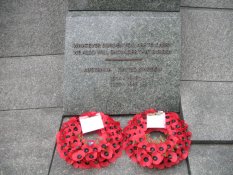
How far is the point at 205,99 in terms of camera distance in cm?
332

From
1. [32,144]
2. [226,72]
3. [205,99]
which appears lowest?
[32,144]

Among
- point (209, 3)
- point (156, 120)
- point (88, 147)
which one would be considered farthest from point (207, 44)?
point (88, 147)

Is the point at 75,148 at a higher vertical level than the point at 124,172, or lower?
higher

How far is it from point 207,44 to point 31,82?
2.57 metres

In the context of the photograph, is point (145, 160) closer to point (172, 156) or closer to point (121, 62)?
point (172, 156)

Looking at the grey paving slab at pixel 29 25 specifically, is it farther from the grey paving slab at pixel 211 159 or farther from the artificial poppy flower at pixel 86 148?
the grey paving slab at pixel 211 159

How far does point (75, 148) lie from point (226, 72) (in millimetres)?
2379

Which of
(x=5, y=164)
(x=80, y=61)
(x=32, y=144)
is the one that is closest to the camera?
(x=5, y=164)

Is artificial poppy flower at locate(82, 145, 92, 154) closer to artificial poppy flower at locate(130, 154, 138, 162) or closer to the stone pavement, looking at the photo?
the stone pavement

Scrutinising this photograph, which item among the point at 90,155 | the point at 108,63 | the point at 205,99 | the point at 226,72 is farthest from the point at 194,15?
the point at 90,155

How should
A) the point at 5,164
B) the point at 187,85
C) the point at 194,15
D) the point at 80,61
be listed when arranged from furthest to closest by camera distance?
the point at 194,15 < the point at 187,85 < the point at 80,61 < the point at 5,164

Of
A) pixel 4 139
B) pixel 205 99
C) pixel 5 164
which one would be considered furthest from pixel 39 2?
pixel 205 99

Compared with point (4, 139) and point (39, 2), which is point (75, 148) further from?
point (39, 2)

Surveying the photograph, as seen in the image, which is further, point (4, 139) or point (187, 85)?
point (187, 85)
